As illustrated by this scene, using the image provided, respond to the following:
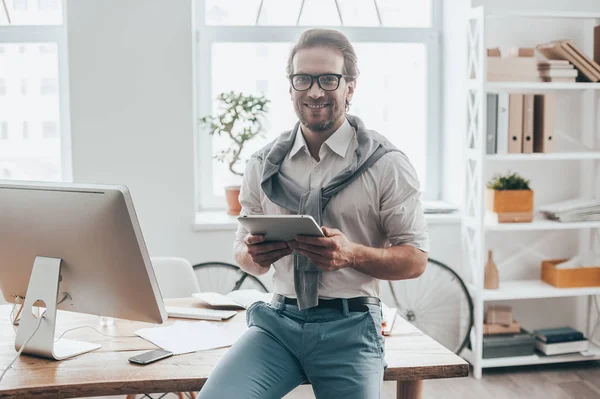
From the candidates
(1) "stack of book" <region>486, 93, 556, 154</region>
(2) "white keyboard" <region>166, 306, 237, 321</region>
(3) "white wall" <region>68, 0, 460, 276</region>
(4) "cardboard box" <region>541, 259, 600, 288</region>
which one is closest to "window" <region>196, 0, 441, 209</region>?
(3) "white wall" <region>68, 0, 460, 276</region>

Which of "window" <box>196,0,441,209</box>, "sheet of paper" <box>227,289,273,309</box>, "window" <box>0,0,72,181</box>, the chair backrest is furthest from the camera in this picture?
"window" <box>196,0,441,209</box>

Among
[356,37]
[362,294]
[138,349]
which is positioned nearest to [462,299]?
[356,37]

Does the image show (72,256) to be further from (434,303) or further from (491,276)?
(434,303)

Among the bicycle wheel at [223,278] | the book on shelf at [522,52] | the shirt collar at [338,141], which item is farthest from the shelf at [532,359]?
the shirt collar at [338,141]

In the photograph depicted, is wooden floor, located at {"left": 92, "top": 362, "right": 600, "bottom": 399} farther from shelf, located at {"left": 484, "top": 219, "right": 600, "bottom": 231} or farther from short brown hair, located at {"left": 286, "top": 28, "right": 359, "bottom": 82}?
short brown hair, located at {"left": 286, "top": 28, "right": 359, "bottom": 82}

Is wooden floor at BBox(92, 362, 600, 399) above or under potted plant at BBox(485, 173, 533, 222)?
under

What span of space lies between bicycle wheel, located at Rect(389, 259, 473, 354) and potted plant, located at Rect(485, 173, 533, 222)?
0.47 metres

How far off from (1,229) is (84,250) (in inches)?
9.6

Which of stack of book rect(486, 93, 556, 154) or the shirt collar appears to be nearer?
the shirt collar

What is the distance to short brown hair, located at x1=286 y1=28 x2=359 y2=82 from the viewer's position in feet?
6.74

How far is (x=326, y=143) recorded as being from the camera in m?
2.06

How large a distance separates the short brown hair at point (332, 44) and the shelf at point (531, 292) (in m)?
1.95

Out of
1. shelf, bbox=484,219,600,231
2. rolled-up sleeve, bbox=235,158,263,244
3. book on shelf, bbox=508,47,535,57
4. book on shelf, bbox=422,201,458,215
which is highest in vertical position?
book on shelf, bbox=508,47,535,57

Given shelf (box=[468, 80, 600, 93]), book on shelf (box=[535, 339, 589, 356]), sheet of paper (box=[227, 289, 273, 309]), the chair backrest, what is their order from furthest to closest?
1. book on shelf (box=[535, 339, 589, 356])
2. shelf (box=[468, 80, 600, 93])
3. the chair backrest
4. sheet of paper (box=[227, 289, 273, 309])
